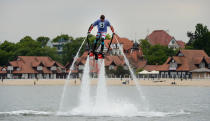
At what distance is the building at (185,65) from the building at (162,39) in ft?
190

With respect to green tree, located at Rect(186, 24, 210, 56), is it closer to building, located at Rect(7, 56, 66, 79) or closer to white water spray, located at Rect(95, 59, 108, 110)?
building, located at Rect(7, 56, 66, 79)

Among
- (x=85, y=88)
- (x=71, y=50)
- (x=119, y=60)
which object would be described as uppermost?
(x=71, y=50)

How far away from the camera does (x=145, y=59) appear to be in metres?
142

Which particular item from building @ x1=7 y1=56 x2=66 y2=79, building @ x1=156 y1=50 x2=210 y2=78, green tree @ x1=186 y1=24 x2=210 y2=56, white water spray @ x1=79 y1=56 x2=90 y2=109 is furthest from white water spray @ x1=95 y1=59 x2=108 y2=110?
green tree @ x1=186 y1=24 x2=210 y2=56

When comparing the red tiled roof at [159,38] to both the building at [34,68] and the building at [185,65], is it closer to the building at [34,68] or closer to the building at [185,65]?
the building at [34,68]

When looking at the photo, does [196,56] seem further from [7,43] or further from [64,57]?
[7,43]

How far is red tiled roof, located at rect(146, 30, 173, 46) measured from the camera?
624ft

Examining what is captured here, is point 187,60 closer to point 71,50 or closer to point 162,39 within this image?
point 71,50

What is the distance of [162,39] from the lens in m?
191

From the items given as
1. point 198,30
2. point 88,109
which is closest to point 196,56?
point 198,30

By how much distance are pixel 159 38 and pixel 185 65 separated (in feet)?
211

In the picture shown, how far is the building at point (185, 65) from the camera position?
127562 mm

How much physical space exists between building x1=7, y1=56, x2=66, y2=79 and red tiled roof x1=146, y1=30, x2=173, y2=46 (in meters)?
56.3

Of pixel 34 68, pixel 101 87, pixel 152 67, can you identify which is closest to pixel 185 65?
pixel 152 67
